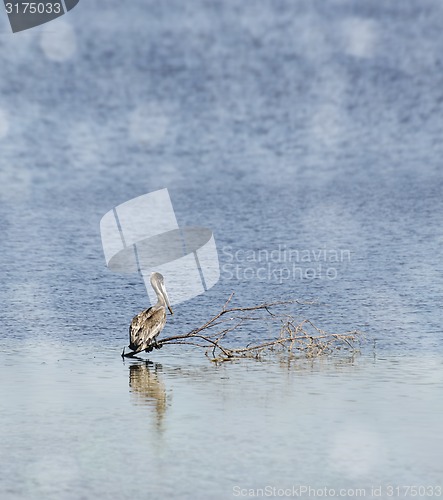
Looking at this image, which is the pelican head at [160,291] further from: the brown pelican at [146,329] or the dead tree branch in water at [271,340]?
the dead tree branch in water at [271,340]

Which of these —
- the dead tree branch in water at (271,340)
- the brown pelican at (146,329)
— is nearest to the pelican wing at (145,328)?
the brown pelican at (146,329)

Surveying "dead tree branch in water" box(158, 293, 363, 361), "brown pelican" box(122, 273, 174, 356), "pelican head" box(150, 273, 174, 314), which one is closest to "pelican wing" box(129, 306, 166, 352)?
"brown pelican" box(122, 273, 174, 356)

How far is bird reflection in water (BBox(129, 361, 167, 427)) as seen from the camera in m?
12.0

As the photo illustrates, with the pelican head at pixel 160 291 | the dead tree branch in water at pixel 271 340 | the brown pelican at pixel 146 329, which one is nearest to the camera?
the brown pelican at pixel 146 329

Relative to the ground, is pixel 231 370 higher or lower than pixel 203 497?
lower

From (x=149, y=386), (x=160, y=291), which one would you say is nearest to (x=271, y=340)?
(x=160, y=291)

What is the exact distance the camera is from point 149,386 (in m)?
13.2

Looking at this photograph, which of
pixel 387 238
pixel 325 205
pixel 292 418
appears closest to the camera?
pixel 292 418

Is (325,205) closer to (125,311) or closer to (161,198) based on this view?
(161,198)

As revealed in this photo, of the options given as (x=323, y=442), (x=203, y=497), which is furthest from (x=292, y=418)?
(x=203, y=497)

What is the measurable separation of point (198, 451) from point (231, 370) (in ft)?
16.3

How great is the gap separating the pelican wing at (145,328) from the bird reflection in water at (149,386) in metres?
0.36

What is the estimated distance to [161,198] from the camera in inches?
1391

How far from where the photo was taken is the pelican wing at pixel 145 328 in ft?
51.6
